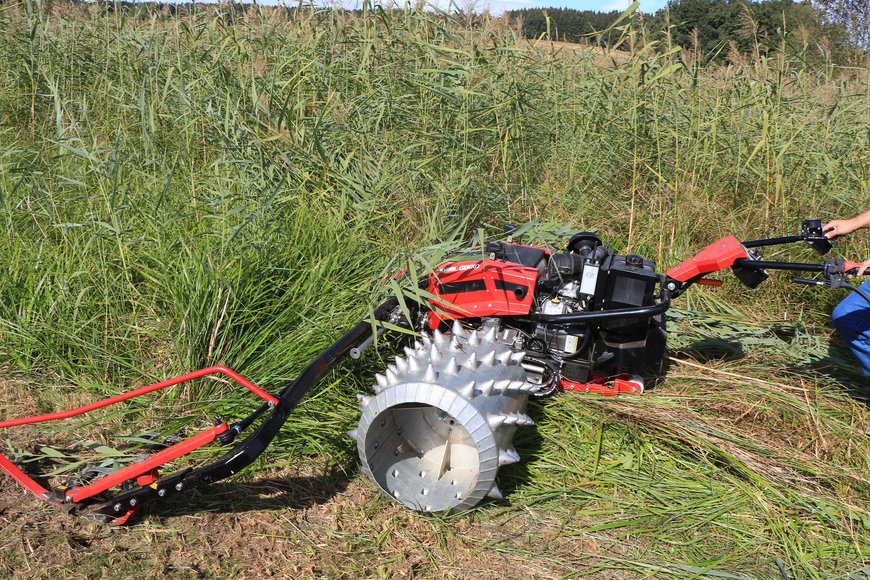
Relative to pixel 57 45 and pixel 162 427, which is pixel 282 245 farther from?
pixel 57 45

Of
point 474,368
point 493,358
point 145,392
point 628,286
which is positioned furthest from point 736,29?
point 145,392

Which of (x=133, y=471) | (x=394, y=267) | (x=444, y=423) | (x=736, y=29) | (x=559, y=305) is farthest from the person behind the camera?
(x=736, y=29)

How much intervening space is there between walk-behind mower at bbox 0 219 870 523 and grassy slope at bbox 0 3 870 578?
0.50 feet

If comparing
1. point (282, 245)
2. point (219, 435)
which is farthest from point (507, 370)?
point (282, 245)

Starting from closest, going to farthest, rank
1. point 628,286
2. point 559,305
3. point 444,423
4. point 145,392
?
point 145,392, point 444,423, point 628,286, point 559,305

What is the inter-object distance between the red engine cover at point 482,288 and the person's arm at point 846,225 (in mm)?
1306

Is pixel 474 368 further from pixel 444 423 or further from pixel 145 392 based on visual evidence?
pixel 145 392

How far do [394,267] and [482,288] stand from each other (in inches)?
22.6

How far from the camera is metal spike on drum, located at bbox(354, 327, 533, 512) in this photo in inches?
92.7

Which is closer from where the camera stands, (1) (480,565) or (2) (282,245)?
(1) (480,565)

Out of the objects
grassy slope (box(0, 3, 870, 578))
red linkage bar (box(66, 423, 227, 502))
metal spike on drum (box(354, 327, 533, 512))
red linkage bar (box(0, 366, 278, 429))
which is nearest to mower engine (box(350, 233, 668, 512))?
metal spike on drum (box(354, 327, 533, 512))

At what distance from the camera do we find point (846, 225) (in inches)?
115

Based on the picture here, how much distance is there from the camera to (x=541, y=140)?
5098 mm

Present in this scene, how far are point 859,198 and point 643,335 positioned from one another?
2337mm
